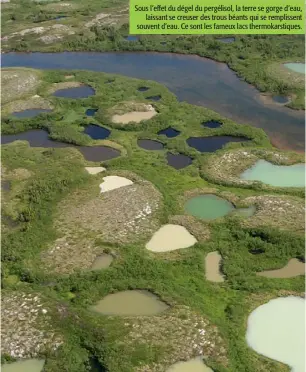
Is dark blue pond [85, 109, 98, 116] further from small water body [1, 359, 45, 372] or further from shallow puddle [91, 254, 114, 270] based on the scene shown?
small water body [1, 359, 45, 372]

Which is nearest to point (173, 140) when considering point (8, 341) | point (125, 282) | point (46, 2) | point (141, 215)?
point (141, 215)

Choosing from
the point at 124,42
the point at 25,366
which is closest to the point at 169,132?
the point at 25,366

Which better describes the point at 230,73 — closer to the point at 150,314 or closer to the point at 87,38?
the point at 87,38

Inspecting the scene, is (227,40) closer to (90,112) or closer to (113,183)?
(90,112)

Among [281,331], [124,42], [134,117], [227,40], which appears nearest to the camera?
[281,331]

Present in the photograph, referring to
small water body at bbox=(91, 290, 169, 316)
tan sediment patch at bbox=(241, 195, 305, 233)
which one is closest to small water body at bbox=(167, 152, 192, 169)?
tan sediment patch at bbox=(241, 195, 305, 233)

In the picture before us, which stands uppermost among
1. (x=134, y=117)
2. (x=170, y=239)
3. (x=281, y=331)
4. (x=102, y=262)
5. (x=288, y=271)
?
(x=134, y=117)
